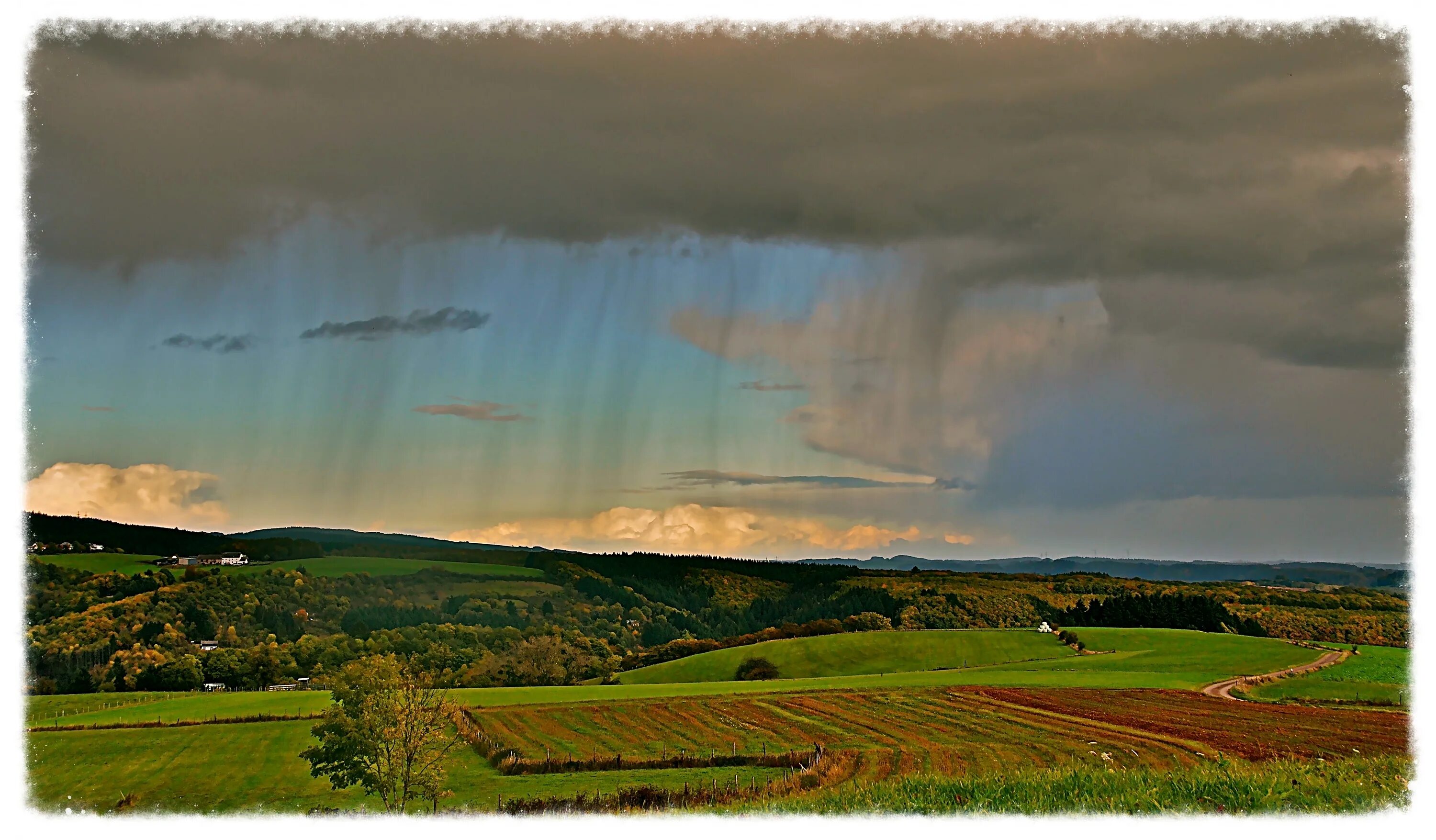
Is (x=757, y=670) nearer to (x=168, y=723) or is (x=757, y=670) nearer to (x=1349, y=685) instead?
(x=1349, y=685)

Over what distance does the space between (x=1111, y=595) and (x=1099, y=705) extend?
4182 inches

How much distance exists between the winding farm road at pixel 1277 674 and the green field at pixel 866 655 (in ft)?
90.1

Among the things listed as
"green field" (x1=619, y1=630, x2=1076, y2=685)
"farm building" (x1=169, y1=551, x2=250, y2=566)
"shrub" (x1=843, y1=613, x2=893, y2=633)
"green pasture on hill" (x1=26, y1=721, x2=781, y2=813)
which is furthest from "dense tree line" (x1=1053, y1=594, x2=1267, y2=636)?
"farm building" (x1=169, y1=551, x2=250, y2=566)

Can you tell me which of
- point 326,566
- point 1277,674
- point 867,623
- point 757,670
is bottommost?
point 757,670

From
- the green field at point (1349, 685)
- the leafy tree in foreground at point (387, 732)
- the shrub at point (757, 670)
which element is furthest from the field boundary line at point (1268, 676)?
the leafy tree in foreground at point (387, 732)

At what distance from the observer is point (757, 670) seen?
115312 mm

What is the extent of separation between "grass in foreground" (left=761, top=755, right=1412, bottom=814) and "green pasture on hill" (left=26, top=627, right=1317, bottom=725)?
62.8 m

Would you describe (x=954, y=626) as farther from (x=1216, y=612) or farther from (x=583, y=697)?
(x=583, y=697)

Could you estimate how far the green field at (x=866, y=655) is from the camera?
114 metres

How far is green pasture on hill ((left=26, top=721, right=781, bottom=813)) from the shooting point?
132 feet

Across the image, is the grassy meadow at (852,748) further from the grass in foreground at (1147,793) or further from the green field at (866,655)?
the green field at (866,655)

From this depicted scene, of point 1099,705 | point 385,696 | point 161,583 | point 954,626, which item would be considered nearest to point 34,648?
point 161,583

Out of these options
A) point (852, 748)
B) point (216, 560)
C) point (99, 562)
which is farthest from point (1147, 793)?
point (216, 560)

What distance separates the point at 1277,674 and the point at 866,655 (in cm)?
4927
